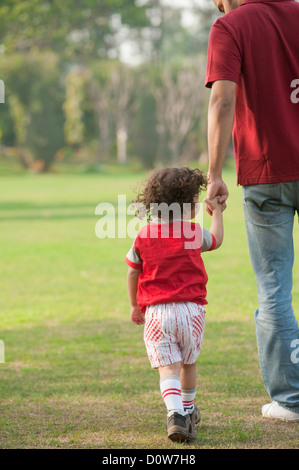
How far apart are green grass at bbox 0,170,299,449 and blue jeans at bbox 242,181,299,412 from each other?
241mm

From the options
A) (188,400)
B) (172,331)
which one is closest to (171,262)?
(172,331)

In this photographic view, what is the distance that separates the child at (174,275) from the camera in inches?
132

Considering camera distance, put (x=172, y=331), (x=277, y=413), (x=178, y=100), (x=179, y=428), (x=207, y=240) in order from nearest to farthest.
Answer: (x=179, y=428) → (x=172, y=331) → (x=207, y=240) → (x=277, y=413) → (x=178, y=100)

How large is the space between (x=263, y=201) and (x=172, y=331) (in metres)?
0.74

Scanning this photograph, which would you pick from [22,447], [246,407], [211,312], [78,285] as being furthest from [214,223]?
[78,285]

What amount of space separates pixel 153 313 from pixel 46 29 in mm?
43483

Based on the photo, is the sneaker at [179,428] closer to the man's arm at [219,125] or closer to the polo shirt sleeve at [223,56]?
the man's arm at [219,125]

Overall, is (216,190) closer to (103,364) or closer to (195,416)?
(195,416)

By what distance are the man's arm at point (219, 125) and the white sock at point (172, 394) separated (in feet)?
2.75

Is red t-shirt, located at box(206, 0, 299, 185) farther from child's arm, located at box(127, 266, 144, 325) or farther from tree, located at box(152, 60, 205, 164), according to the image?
tree, located at box(152, 60, 205, 164)

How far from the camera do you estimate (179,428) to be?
10.5 feet

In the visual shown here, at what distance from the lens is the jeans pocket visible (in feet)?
11.4

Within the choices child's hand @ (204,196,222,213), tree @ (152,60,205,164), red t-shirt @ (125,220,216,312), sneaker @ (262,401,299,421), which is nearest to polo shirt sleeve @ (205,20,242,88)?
child's hand @ (204,196,222,213)

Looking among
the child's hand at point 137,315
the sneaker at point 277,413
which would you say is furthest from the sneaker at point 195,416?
the child's hand at point 137,315
